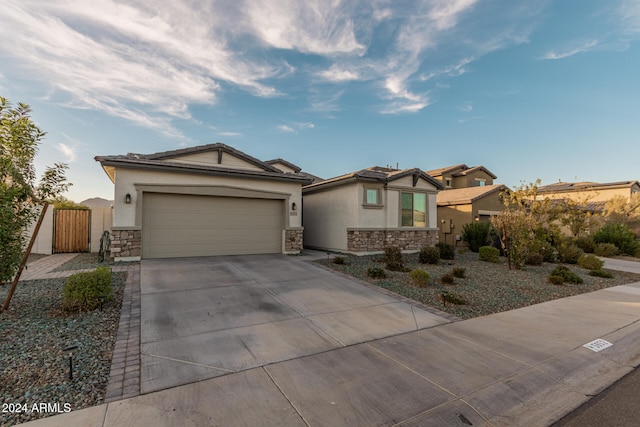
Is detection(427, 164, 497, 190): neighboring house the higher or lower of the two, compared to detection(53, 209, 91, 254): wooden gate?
higher

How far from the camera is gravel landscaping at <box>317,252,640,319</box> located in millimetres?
6232

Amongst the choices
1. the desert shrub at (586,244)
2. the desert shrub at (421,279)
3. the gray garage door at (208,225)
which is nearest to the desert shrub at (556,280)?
the desert shrub at (421,279)

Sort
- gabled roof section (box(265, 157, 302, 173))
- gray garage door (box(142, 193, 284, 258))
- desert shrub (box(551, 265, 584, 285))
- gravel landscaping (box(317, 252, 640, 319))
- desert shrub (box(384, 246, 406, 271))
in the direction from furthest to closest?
gabled roof section (box(265, 157, 302, 173)) < gray garage door (box(142, 193, 284, 258)) < desert shrub (box(384, 246, 406, 271)) < desert shrub (box(551, 265, 584, 285)) < gravel landscaping (box(317, 252, 640, 319))

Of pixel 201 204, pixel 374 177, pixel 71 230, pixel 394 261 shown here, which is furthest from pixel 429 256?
pixel 71 230

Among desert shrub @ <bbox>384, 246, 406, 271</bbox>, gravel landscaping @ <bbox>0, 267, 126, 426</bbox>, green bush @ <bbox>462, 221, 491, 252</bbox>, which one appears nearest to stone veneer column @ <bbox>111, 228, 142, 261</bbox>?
gravel landscaping @ <bbox>0, 267, 126, 426</bbox>

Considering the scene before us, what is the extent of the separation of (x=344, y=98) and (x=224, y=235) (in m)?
9.38

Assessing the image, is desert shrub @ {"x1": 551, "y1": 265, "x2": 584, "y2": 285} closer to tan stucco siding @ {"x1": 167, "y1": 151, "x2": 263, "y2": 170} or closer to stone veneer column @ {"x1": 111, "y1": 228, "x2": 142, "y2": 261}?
tan stucco siding @ {"x1": 167, "y1": 151, "x2": 263, "y2": 170}

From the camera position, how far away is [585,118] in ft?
45.2

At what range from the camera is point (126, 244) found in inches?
388

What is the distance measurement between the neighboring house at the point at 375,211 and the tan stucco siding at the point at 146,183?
2.99m

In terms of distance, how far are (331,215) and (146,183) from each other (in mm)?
8435

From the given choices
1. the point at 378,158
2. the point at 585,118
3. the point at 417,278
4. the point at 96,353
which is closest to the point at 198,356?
the point at 96,353

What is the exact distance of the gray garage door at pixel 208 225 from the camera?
1059cm

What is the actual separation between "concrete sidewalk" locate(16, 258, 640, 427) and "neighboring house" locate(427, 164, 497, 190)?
23.7 m
